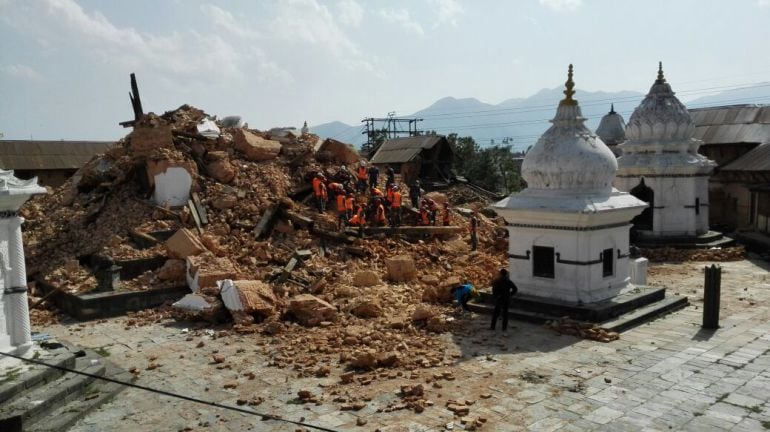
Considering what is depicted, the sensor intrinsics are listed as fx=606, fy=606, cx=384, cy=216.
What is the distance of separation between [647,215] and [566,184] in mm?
10438

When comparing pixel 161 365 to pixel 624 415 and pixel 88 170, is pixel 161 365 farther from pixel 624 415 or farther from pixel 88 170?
pixel 88 170

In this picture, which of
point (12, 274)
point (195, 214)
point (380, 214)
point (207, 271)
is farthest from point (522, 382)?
point (195, 214)

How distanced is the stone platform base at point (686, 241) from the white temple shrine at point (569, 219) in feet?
26.4

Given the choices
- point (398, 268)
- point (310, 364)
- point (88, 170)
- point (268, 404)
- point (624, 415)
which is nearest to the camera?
point (624, 415)

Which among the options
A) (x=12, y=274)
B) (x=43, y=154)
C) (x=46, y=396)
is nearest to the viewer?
(x=46, y=396)

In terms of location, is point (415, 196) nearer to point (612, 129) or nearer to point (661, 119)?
point (661, 119)

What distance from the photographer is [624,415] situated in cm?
755

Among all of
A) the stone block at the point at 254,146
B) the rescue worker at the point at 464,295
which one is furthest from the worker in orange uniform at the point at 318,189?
the rescue worker at the point at 464,295

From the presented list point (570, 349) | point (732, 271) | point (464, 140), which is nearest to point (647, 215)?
point (732, 271)

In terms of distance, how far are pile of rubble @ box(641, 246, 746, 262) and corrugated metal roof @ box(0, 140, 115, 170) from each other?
2776 centimetres

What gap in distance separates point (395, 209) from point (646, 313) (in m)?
8.42

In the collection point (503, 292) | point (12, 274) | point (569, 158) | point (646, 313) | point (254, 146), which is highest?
point (254, 146)

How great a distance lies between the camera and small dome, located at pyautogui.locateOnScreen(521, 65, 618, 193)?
12.6 meters

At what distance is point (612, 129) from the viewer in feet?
106
